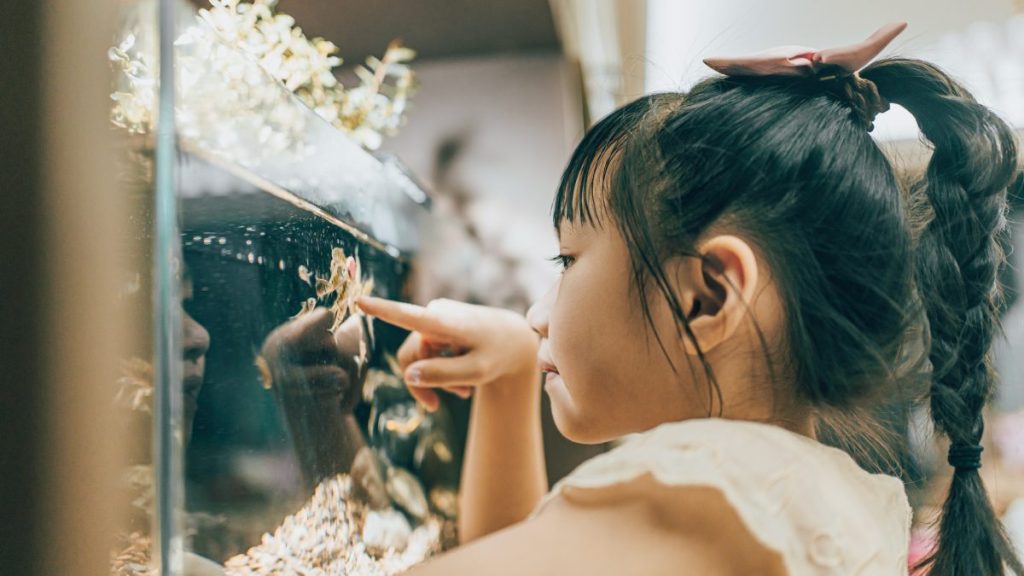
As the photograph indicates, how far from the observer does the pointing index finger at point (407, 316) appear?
2.49ft

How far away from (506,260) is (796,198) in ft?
2.23

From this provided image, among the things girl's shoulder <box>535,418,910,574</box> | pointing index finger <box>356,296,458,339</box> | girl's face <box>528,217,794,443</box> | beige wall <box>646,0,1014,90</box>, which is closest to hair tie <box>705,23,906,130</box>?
girl's face <box>528,217,794,443</box>

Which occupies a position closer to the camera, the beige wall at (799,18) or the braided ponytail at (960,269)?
the braided ponytail at (960,269)

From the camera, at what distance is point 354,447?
0.75m

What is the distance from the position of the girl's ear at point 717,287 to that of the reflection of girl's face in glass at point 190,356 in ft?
1.07

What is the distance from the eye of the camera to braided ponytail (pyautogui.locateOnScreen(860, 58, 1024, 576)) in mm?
633

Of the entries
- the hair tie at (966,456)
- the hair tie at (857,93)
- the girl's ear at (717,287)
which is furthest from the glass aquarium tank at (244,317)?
the hair tie at (966,456)

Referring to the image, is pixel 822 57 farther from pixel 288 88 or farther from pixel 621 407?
pixel 288 88

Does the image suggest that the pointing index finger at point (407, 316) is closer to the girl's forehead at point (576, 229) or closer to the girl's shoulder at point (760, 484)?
the girl's forehead at point (576, 229)

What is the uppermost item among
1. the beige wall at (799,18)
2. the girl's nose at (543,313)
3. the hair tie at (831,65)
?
the beige wall at (799,18)

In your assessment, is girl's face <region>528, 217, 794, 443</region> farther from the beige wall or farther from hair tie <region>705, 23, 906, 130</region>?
the beige wall

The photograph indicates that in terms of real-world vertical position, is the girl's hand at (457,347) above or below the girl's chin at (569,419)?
above

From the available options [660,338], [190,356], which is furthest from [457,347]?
[190,356]

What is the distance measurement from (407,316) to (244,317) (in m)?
0.31
